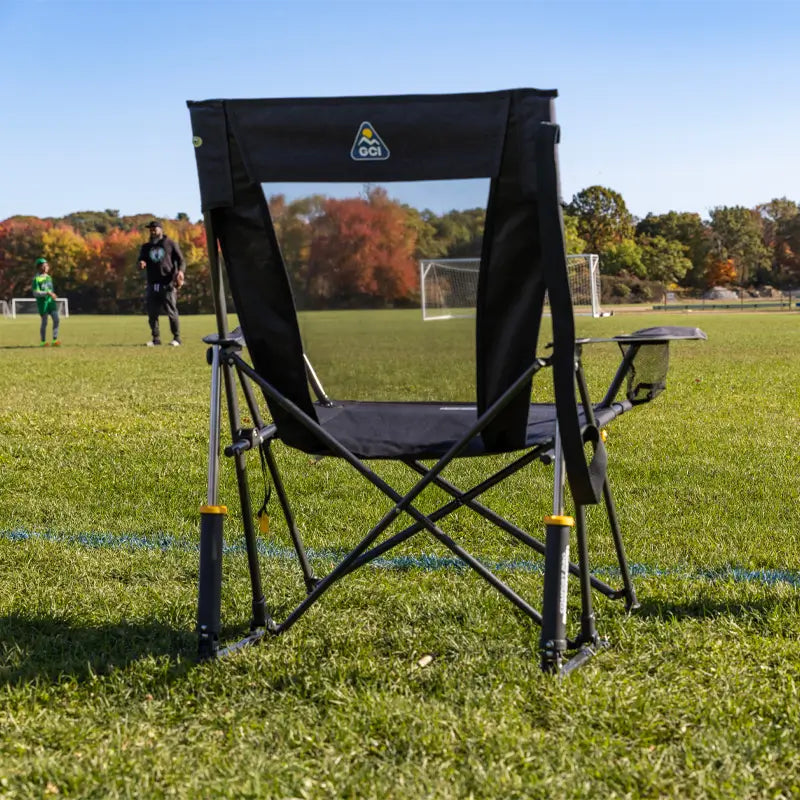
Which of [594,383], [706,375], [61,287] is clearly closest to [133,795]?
[594,383]

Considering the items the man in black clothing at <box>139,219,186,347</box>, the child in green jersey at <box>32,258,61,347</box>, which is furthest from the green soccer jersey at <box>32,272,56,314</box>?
the man in black clothing at <box>139,219,186,347</box>

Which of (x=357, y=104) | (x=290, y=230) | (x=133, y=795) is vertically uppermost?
(x=357, y=104)

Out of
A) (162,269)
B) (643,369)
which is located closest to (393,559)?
(643,369)

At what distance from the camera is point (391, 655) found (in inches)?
121

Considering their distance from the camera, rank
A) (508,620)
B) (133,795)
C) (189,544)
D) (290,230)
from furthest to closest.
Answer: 1. (189,544)
2. (508,620)
3. (290,230)
4. (133,795)

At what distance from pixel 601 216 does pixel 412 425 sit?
89082 millimetres

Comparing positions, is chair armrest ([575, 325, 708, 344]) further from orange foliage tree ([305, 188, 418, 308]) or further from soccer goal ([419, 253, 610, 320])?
orange foliage tree ([305, 188, 418, 308])

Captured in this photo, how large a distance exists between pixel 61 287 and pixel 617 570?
3523 inches

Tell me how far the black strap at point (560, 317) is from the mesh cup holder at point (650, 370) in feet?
2.25

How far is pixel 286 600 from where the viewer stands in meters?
3.67

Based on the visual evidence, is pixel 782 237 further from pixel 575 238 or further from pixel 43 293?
pixel 43 293

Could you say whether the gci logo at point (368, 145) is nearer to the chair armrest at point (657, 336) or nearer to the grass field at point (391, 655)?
the grass field at point (391, 655)

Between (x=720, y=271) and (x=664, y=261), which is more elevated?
(x=664, y=261)

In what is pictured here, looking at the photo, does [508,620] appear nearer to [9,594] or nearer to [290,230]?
[290,230]
